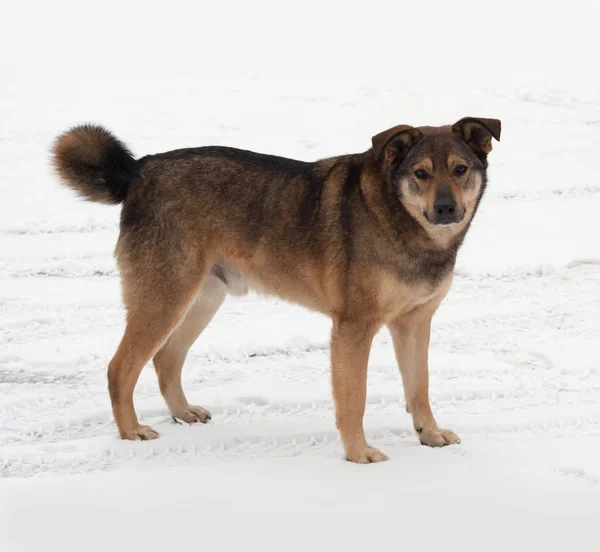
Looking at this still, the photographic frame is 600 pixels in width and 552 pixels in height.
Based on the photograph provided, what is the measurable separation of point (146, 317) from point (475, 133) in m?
1.84

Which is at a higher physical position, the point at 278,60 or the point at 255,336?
the point at 278,60

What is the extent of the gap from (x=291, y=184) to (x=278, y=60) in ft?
27.8

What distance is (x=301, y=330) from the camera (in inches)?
245

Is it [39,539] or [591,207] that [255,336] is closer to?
[39,539]

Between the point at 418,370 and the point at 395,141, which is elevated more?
the point at 395,141

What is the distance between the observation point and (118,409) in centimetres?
451

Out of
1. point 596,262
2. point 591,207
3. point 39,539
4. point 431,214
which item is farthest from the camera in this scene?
point 591,207

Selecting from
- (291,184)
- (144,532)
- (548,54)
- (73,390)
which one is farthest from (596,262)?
(548,54)

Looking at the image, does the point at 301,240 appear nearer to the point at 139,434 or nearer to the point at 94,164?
the point at 94,164

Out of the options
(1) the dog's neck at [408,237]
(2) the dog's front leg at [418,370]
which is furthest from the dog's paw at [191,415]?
(1) the dog's neck at [408,237]

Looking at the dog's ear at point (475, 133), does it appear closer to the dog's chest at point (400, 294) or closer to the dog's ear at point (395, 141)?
the dog's ear at point (395, 141)

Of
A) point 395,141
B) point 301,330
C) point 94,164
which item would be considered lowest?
point 301,330

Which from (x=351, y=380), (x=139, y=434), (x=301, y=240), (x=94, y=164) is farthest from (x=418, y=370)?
(x=94, y=164)

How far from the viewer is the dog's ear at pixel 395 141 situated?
405 cm
